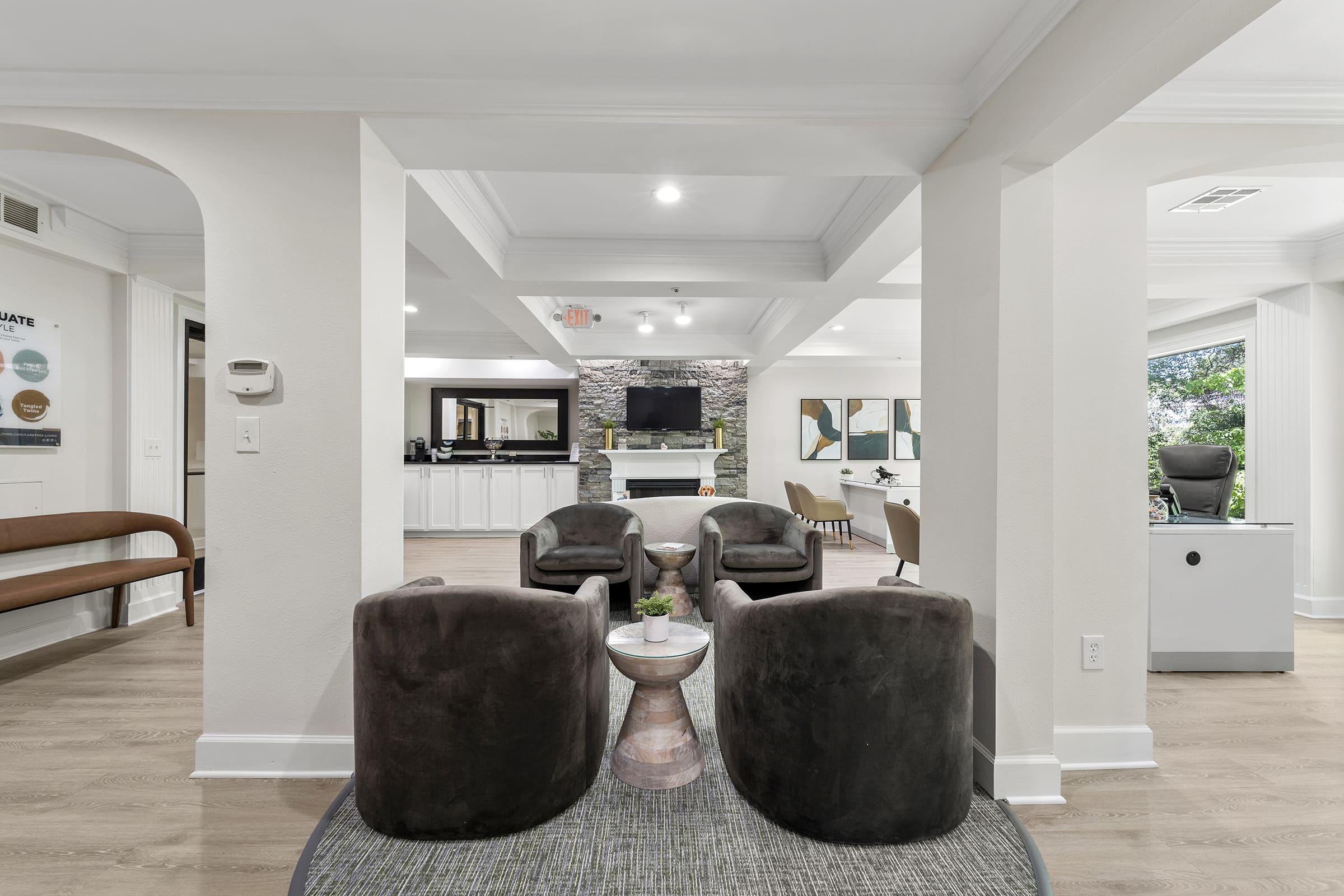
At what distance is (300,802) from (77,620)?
306 centimetres

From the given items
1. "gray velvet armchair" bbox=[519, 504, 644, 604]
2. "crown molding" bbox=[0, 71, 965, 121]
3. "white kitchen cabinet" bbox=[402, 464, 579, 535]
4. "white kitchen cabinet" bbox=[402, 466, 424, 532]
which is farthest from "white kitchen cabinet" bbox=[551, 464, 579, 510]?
"crown molding" bbox=[0, 71, 965, 121]

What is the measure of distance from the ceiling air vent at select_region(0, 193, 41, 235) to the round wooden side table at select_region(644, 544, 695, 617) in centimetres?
387

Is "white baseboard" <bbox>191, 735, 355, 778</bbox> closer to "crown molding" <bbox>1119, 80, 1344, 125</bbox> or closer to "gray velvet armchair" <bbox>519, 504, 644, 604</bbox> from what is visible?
"gray velvet armchair" <bbox>519, 504, 644, 604</bbox>

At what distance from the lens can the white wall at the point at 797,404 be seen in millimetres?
9062

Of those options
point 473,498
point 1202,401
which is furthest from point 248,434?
point 1202,401

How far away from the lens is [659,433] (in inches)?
334

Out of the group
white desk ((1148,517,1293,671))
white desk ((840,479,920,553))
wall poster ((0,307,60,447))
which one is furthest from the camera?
white desk ((840,479,920,553))

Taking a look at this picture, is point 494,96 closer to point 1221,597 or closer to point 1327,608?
point 1221,597

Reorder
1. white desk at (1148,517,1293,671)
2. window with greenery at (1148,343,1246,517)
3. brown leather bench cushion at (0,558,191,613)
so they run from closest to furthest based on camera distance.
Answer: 1. brown leather bench cushion at (0,558,191,613)
2. white desk at (1148,517,1293,671)
3. window with greenery at (1148,343,1246,517)

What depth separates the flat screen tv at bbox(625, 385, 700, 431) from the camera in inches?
328

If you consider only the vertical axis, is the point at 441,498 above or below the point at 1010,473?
below

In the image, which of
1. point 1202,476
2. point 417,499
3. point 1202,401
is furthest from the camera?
point 417,499

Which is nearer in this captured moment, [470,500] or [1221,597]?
[1221,597]

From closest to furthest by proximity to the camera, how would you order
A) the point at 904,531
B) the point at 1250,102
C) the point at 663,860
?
the point at 663,860 → the point at 1250,102 → the point at 904,531
